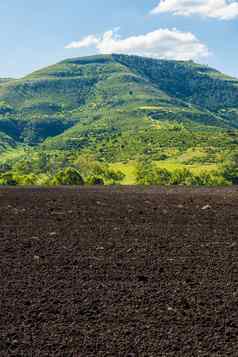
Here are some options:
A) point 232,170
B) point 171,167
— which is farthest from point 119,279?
point 171,167

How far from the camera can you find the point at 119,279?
9.09 meters

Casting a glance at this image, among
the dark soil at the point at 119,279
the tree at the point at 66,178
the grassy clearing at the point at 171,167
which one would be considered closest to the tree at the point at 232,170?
the grassy clearing at the point at 171,167

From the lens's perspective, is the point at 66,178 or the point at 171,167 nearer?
the point at 66,178

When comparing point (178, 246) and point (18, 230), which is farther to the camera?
point (18, 230)

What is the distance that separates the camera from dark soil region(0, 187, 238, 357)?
6902 mm

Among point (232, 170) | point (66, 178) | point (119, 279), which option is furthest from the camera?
point (232, 170)

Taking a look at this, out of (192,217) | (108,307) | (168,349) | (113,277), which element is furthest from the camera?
(192,217)

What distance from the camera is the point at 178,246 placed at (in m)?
10.9

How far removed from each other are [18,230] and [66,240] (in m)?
1.44

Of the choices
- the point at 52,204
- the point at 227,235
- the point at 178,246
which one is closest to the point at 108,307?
the point at 178,246

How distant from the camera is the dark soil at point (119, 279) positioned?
690cm

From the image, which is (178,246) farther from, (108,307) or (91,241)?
(108,307)

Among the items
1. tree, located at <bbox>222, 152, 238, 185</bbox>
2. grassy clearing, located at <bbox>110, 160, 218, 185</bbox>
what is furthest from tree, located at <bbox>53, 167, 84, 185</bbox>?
grassy clearing, located at <bbox>110, 160, 218, 185</bbox>

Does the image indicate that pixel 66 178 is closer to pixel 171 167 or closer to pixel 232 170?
pixel 232 170
